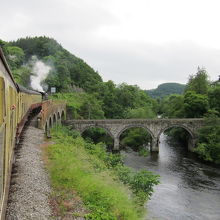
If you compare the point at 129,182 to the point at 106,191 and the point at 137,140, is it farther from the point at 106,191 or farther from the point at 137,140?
the point at 137,140

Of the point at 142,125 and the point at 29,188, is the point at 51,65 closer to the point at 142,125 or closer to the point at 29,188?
the point at 142,125

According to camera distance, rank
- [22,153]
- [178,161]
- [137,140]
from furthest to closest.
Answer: [137,140]
[178,161]
[22,153]

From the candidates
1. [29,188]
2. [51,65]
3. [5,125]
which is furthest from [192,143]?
[51,65]

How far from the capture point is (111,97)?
5909 cm

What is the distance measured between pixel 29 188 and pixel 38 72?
59.2 metres

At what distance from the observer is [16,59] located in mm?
69062

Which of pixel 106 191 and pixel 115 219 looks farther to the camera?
pixel 106 191

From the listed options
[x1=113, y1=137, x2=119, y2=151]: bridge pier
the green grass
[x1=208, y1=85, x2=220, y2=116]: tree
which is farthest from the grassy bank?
[x1=208, y1=85, x2=220, y2=116]: tree

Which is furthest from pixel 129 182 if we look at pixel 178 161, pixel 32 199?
pixel 178 161

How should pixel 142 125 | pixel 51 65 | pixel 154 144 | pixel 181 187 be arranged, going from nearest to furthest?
1. pixel 181 187
2. pixel 154 144
3. pixel 142 125
4. pixel 51 65

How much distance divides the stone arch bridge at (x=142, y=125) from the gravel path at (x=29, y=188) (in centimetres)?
2082

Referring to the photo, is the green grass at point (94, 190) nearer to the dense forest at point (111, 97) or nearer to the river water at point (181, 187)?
the river water at point (181, 187)

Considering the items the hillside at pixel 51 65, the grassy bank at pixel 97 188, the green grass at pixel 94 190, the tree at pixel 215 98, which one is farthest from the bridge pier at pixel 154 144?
the hillside at pixel 51 65

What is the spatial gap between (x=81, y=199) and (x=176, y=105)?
40.8 meters
